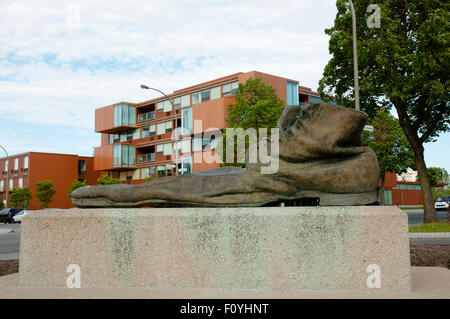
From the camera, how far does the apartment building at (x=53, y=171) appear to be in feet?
170

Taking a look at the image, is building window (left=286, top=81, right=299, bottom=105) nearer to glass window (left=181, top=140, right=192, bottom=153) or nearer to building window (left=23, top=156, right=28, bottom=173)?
glass window (left=181, top=140, right=192, bottom=153)

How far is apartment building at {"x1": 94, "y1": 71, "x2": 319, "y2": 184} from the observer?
35375mm

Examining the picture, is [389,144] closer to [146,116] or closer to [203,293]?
[146,116]

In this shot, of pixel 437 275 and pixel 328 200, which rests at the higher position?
pixel 328 200

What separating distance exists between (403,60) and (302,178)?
44.3ft

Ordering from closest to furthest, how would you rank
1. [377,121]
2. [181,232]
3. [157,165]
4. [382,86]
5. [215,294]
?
[215,294], [181,232], [382,86], [377,121], [157,165]

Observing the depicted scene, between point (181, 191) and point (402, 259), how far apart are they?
8.04ft

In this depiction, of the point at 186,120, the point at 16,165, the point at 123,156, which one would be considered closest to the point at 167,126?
the point at 186,120

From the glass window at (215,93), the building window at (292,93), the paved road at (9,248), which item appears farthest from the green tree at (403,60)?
the glass window at (215,93)

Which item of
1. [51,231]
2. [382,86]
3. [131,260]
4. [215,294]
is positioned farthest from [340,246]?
[382,86]

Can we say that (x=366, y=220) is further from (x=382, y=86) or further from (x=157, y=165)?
(x=157, y=165)

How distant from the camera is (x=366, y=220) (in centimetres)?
408

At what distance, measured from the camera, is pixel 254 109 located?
22.5m

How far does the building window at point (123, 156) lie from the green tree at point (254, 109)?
2423 centimetres
